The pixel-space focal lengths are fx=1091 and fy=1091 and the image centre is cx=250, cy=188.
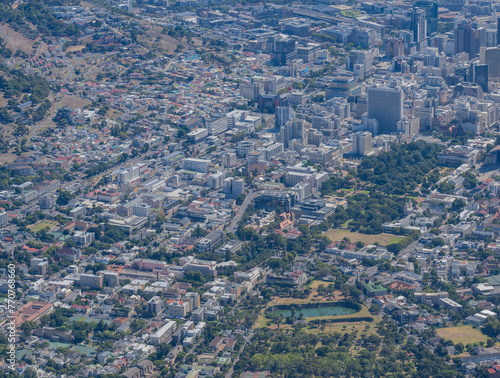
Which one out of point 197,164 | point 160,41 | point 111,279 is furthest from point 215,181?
point 160,41

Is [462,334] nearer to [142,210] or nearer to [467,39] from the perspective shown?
[142,210]

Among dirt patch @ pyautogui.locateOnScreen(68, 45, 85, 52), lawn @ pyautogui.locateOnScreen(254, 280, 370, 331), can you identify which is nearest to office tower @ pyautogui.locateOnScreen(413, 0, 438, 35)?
dirt patch @ pyautogui.locateOnScreen(68, 45, 85, 52)

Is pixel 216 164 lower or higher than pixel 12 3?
lower

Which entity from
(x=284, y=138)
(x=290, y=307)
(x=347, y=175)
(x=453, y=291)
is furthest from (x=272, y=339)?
(x=284, y=138)

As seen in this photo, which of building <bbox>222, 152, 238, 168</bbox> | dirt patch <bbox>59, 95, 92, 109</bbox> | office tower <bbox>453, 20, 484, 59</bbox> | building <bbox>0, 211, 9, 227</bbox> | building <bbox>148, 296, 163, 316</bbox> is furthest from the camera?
office tower <bbox>453, 20, 484, 59</bbox>

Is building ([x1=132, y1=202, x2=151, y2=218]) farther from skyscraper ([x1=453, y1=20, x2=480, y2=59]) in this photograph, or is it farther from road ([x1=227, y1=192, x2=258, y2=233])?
skyscraper ([x1=453, y1=20, x2=480, y2=59])

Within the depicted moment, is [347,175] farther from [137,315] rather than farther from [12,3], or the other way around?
[12,3]
